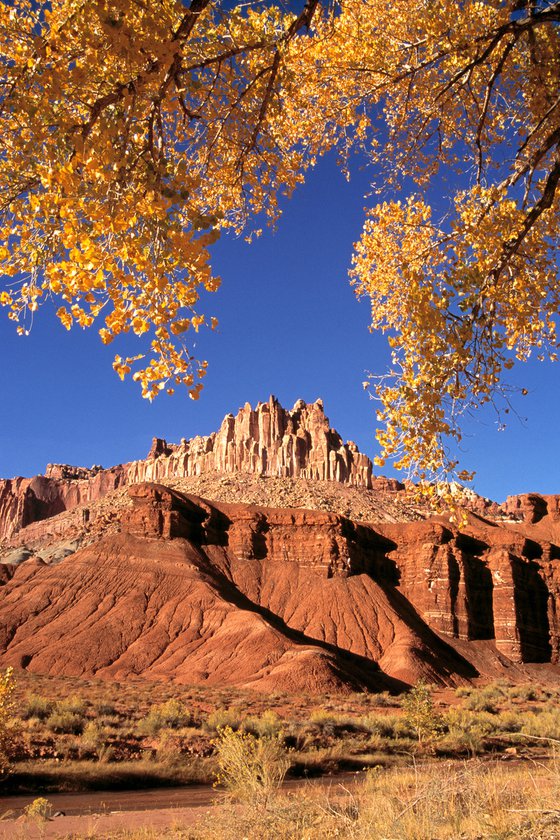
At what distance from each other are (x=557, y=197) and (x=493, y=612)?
55.9 metres

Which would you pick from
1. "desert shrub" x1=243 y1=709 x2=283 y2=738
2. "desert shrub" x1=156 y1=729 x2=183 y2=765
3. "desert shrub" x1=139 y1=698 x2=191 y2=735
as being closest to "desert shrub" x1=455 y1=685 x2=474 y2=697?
"desert shrub" x1=139 y1=698 x2=191 y2=735

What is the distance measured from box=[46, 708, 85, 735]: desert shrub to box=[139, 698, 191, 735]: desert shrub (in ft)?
5.91

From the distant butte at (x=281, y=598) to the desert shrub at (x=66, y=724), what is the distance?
53.9ft

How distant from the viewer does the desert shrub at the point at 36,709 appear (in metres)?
19.8

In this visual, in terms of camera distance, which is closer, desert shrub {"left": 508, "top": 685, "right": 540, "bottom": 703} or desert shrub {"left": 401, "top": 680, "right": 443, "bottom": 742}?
desert shrub {"left": 401, "top": 680, "right": 443, "bottom": 742}

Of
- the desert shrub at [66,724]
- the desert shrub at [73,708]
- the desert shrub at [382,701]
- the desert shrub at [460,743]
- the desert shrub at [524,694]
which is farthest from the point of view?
the desert shrub at [524,694]

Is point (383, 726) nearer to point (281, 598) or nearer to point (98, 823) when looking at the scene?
point (98, 823)

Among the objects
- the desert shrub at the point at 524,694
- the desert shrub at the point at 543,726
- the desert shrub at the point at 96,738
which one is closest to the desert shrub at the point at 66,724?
the desert shrub at the point at 96,738

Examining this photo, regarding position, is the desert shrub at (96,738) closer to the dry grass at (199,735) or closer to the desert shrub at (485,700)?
the dry grass at (199,735)

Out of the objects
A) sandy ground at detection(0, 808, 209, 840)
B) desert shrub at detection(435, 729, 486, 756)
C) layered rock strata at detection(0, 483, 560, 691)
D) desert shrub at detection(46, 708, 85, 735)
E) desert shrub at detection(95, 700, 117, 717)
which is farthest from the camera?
layered rock strata at detection(0, 483, 560, 691)

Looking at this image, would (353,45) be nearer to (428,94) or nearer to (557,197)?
(428,94)

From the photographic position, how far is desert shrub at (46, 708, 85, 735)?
1833 centimetres

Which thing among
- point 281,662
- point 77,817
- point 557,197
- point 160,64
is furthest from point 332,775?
point 281,662

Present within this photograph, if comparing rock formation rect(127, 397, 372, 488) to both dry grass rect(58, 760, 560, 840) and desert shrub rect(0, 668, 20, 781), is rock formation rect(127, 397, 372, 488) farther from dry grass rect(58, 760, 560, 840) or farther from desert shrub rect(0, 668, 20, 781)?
dry grass rect(58, 760, 560, 840)
